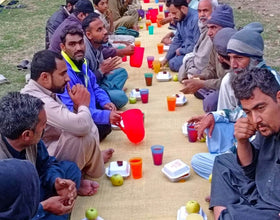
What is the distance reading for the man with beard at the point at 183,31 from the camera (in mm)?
5783

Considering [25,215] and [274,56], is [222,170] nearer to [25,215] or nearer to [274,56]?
[25,215]

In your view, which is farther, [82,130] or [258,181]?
[82,130]

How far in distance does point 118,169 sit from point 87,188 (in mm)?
324

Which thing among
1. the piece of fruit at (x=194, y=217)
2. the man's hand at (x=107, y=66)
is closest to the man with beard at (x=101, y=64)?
the man's hand at (x=107, y=66)

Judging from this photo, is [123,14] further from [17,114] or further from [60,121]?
[17,114]

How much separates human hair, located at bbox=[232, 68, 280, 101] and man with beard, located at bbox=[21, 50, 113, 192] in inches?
48.2

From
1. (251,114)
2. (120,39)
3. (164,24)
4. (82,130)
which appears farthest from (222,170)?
(164,24)

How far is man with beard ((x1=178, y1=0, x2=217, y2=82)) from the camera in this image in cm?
510

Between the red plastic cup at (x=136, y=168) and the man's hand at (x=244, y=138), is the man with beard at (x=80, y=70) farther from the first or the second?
the man's hand at (x=244, y=138)

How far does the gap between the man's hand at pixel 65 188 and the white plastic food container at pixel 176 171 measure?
0.84 metres

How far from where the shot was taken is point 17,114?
9.11 feet

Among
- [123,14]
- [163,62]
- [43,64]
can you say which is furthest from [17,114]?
[123,14]

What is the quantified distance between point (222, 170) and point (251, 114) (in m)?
0.58

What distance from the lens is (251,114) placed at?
2693 mm
